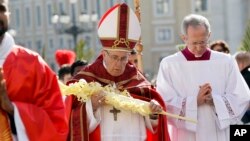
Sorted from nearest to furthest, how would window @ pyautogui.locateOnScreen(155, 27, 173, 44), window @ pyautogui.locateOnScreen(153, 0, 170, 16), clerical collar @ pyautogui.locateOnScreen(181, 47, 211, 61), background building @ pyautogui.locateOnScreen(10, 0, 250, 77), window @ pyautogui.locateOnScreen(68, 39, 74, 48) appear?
clerical collar @ pyautogui.locateOnScreen(181, 47, 211, 61) < background building @ pyautogui.locateOnScreen(10, 0, 250, 77) < window @ pyautogui.locateOnScreen(155, 27, 173, 44) < window @ pyautogui.locateOnScreen(153, 0, 170, 16) < window @ pyautogui.locateOnScreen(68, 39, 74, 48)

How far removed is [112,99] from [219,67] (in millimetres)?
1333

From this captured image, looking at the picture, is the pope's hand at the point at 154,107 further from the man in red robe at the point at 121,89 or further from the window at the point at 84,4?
the window at the point at 84,4

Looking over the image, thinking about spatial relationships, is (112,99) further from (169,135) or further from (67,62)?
(67,62)

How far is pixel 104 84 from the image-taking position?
22.7ft

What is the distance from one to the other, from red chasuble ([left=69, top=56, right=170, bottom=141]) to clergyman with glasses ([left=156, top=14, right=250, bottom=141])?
0.48m

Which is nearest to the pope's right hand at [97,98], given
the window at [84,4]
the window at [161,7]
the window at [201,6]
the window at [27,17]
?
the window at [201,6]

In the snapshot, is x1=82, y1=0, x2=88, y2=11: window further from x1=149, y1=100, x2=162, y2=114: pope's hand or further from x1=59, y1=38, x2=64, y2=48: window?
x1=149, y1=100, x2=162, y2=114: pope's hand

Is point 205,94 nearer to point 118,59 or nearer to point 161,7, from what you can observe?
point 118,59

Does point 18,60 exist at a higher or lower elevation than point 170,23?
higher

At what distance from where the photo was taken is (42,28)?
64.0 meters

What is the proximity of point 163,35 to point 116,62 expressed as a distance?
5233cm

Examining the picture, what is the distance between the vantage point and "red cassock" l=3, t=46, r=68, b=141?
18.9 ft

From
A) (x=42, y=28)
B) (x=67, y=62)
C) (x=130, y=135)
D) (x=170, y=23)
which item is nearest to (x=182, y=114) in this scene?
(x=130, y=135)

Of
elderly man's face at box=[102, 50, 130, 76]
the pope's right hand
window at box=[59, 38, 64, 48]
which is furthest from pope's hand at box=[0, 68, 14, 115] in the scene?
window at box=[59, 38, 64, 48]
